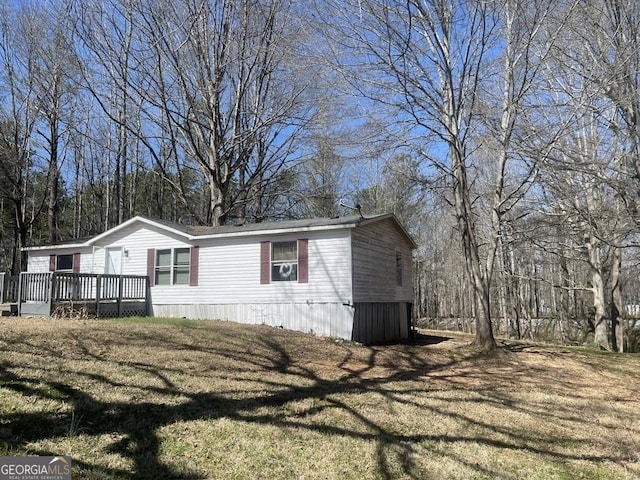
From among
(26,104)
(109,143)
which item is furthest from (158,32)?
(109,143)

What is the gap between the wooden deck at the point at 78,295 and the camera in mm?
12609

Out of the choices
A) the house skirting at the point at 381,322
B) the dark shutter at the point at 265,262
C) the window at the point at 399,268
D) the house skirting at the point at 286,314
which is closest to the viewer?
the house skirting at the point at 286,314

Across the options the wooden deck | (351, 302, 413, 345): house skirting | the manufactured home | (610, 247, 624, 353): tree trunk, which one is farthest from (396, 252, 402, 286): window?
the wooden deck

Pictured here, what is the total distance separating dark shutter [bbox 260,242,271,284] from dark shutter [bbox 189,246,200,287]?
2380mm

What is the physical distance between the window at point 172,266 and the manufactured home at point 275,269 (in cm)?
3

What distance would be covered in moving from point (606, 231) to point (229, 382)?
380 inches

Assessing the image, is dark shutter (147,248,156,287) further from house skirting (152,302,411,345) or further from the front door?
the front door

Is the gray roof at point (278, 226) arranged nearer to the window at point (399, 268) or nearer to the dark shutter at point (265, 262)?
the dark shutter at point (265, 262)

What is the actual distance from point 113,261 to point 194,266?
11.4 feet

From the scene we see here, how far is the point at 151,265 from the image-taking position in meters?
15.9

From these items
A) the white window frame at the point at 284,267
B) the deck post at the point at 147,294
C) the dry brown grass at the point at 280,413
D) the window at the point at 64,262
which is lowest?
the dry brown grass at the point at 280,413

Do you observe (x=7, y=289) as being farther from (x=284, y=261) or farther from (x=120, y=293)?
(x=284, y=261)

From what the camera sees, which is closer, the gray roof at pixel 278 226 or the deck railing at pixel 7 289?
the gray roof at pixel 278 226

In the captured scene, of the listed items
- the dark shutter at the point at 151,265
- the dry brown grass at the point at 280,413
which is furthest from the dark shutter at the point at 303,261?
the dark shutter at the point at 151,265
